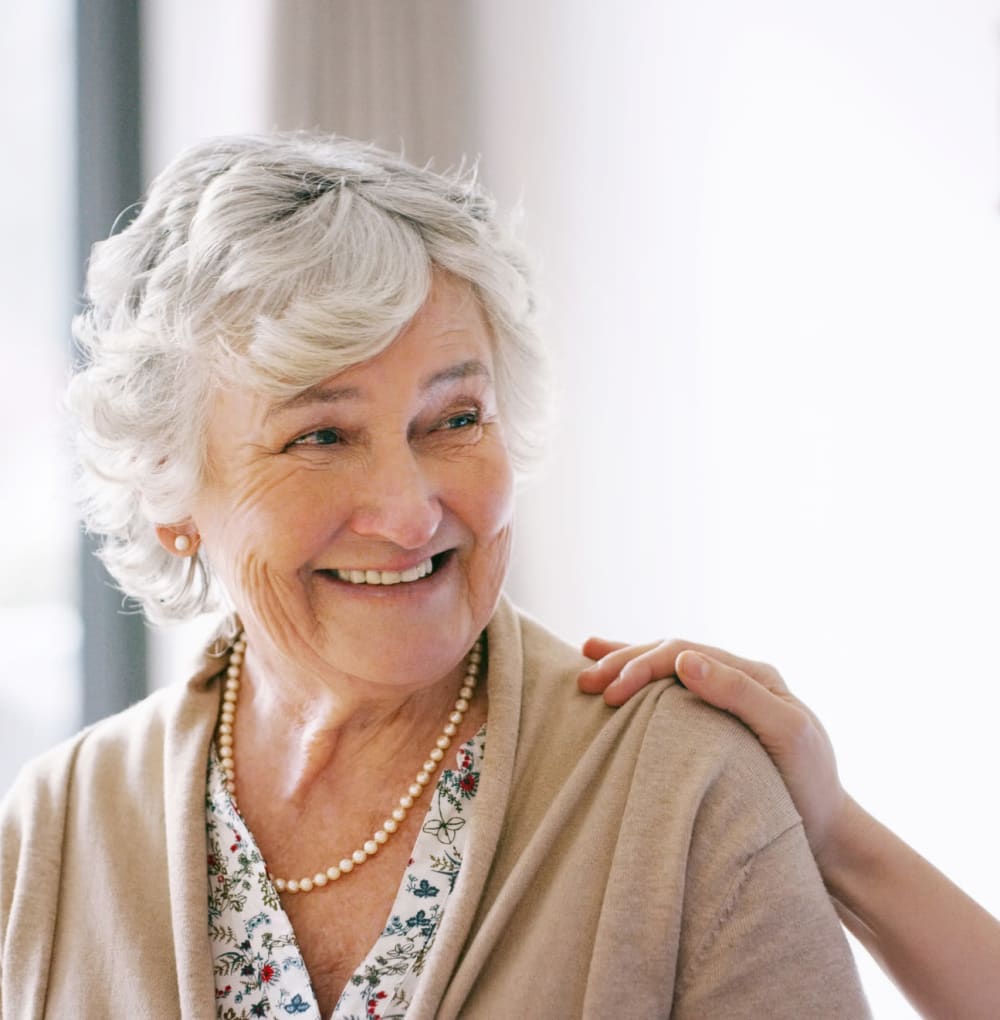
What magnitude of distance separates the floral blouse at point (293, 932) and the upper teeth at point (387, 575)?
0.76ft

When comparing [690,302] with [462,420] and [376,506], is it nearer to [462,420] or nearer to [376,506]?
[462,420]

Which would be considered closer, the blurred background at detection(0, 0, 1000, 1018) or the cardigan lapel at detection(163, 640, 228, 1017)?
the cardigan lapel at detection(163, 640, 228, 1017)

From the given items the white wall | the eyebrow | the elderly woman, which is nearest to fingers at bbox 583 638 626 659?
the elderly woman

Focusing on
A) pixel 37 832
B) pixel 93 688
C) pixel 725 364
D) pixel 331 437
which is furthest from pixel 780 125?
pixel 93 688

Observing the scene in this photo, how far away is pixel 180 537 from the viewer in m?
1.52

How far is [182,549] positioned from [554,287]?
44.9 inches

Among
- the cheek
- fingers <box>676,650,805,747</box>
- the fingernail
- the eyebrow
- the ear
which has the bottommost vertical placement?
fingers <box>676,650,805,747</box>

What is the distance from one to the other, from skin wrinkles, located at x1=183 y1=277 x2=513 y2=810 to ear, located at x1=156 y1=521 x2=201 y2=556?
4.6 inches

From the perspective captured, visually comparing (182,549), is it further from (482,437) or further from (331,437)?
(482,437)

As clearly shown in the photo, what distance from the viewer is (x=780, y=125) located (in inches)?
78.4

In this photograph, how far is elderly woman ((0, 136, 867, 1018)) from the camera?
118 cm

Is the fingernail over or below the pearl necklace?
over

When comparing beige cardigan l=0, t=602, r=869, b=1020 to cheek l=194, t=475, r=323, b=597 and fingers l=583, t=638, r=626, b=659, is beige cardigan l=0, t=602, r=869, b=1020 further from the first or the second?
cheek l=194, t=475, r=323, b=597

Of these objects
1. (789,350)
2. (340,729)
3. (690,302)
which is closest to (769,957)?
(340,729)
